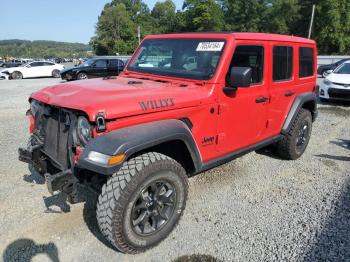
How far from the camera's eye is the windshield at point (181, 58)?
353 centimetres

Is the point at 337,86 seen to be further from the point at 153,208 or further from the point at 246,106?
the point at 153,208

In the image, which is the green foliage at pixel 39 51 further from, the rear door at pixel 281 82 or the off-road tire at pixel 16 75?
the rear door at pixel 281 82

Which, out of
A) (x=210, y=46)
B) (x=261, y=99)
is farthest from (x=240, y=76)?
(x=261, y=99)


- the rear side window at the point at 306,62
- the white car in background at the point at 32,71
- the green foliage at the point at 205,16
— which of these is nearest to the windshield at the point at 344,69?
the rear side window at the point at 306,62

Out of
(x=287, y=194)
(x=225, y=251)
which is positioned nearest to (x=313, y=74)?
(x=287, y=194)

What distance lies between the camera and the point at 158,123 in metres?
2.93

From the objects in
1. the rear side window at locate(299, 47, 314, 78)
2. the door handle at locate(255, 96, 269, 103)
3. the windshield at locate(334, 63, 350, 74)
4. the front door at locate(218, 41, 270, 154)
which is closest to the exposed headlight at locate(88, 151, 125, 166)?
the front door at locate(218, 41, 270, 154)

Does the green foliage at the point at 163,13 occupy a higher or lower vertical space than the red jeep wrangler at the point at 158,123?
higher

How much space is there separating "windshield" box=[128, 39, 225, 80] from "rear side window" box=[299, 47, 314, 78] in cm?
186

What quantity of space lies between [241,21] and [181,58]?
6434cm

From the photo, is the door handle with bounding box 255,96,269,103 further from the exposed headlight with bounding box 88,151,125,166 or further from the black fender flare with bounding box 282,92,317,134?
the exposed headlight with bounding box 88,151,125,166

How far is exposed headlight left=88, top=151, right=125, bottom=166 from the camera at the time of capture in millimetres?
2523

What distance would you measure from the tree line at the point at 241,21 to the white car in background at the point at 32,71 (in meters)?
39.9

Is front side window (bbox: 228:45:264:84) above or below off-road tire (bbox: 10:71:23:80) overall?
above
